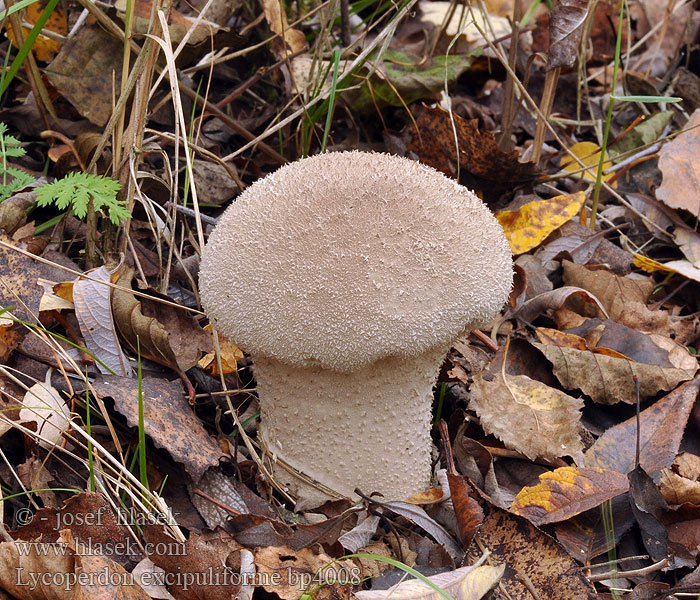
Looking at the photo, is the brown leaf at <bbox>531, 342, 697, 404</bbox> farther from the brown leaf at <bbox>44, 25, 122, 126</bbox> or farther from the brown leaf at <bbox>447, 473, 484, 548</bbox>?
the brown leaf at <bbox>44, 25, 122, 126</bbox>

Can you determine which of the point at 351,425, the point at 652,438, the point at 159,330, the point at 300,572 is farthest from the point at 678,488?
the point at 159,330

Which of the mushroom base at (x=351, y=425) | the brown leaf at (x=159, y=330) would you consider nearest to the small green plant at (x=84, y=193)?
the brown leaf at (x=159, y=330)

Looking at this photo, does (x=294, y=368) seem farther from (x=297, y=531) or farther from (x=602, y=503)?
(x=602, y=503)

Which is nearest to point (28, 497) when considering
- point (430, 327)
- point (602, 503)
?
point (430, 327)

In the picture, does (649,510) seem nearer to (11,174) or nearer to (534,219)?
(534,219)

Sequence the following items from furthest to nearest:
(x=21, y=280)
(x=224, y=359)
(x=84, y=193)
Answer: (x=224, y=359), (x=21, y=280), (x=84, y=193)

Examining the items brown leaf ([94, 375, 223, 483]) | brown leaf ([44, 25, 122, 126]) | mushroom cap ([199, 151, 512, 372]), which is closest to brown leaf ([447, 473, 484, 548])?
mushroom cap ([199, 151, 512, 372])

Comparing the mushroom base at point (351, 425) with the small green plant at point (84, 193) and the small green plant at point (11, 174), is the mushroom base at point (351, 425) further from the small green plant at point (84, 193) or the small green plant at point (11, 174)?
the small green plant at point (11, 174)
